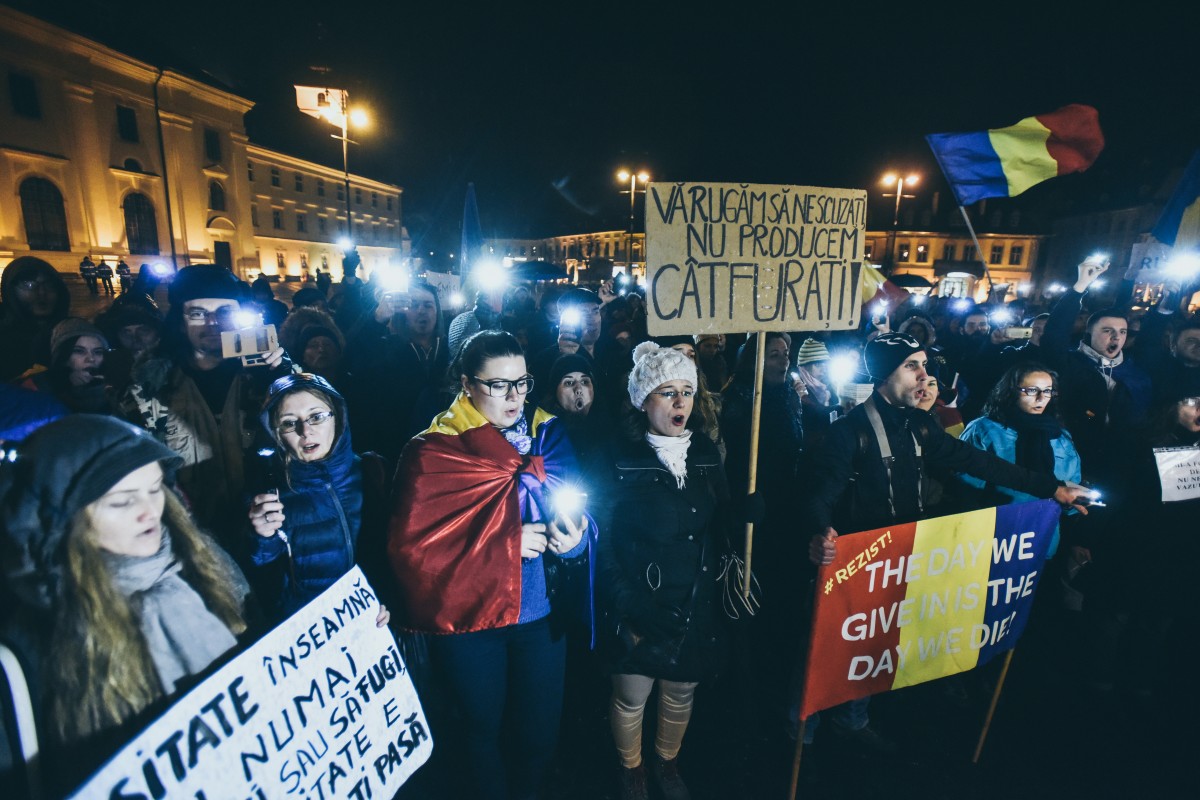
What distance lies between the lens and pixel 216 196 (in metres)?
39.2

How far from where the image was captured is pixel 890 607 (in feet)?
9.45

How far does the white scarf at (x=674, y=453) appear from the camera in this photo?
9.65 ft

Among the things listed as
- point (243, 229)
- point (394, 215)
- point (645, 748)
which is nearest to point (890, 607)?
point (645, 748)

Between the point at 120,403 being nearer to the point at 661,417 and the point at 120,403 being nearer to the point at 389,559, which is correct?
the point at 389,559

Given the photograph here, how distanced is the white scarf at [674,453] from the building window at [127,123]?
143ft

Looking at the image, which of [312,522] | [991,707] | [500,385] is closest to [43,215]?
[312,522]

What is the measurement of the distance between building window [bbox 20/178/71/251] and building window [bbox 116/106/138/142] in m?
5.92

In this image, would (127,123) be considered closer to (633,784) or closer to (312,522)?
(312,522)

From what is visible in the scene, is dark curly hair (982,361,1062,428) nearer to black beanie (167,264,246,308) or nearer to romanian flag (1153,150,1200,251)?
romanian flag (1153,150,1200,251)

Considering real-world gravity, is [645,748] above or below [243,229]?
below

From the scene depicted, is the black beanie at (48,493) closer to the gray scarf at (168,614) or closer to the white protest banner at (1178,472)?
the gray scarf at (168,614)

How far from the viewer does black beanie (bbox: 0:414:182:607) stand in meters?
1.54

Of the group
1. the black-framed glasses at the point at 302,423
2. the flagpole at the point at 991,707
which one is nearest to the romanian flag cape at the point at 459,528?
the black-framed glasses at the point at 302,423

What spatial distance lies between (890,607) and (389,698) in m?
2.40
